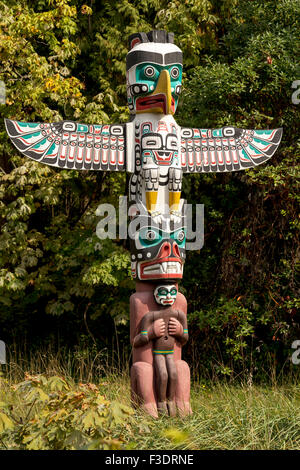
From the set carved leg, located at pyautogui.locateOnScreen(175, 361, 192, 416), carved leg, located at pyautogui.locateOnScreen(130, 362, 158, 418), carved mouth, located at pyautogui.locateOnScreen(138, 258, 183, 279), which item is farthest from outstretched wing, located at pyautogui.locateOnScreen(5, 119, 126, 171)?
carved leg, located at pyautogui.locateOnScreen(175, 361, 192, 416)

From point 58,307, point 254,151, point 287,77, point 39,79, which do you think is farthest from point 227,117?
point 58,307

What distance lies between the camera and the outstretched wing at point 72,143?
7273mm

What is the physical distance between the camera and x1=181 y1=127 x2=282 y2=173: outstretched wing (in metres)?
7.89

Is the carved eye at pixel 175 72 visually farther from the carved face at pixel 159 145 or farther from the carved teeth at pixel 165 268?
the carved teeth at pixel 165 268

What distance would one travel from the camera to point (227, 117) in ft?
33.6

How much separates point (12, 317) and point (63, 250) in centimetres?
346

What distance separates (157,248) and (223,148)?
1.75 meters

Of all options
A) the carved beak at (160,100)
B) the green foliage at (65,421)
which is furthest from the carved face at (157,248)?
the green foliage at (65,421)

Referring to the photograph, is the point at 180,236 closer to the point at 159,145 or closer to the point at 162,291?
the point at 162,291

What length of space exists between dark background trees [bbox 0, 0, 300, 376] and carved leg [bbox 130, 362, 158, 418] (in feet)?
10.5

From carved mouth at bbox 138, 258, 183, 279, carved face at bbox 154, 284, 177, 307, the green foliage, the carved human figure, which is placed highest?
carved mouth at bbox 138, 258, 183, 279

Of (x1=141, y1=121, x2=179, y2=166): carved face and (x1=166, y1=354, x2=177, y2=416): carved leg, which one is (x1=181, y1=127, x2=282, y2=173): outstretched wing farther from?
(x1=166, y1=354, x2=177, y2=416): carved leg

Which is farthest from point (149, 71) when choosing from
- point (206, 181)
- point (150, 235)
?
point (206, 181)
